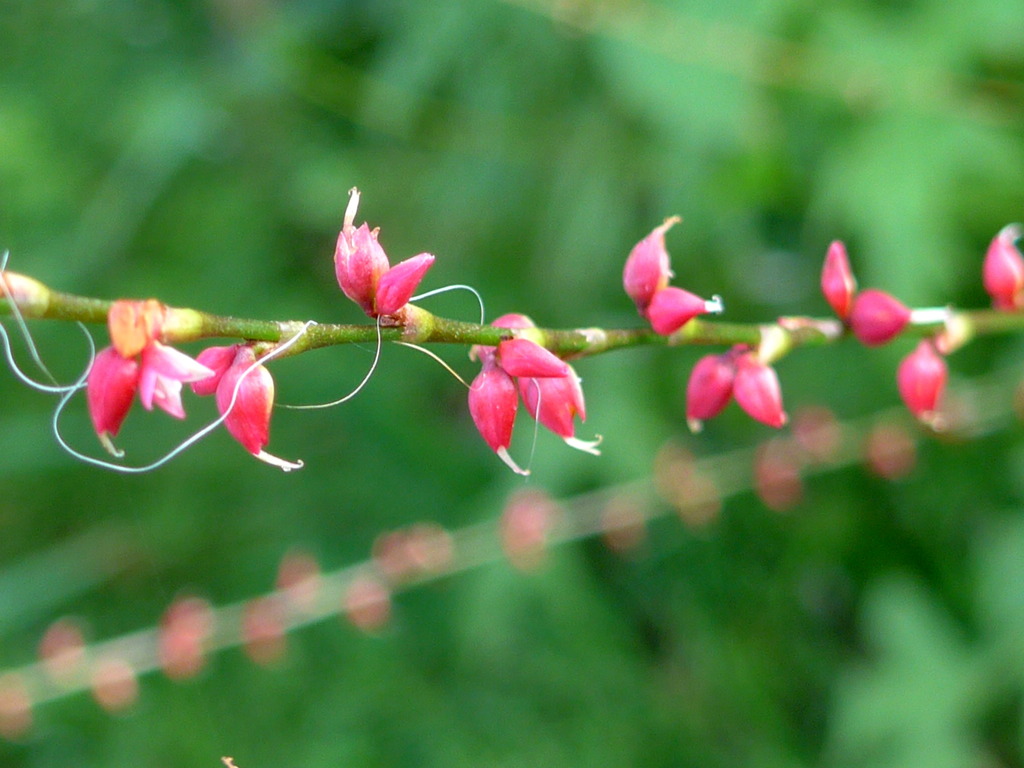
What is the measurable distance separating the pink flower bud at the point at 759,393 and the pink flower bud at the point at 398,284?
0.35 meters

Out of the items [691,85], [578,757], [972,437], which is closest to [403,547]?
[578,757]

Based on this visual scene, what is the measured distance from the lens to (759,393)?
896 millimetres

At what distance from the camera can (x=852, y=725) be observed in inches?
74.3

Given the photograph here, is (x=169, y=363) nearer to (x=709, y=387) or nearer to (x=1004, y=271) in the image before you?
(x=709, y=387)

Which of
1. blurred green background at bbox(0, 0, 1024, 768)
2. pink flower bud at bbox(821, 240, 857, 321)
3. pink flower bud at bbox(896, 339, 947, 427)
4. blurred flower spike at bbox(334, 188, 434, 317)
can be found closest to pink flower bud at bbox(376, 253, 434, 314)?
blurred flower spike at bbox(334, 188, 434, 317)

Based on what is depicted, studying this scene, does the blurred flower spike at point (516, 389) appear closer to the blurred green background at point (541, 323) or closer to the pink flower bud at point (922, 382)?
the pink flower bud at point (922, 382)

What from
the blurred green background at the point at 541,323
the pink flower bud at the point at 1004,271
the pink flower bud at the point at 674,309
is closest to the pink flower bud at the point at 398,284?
the pink flower bud at the point at 674,309

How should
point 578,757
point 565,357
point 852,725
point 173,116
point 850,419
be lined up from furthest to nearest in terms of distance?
1. point 173,116
2. point 850,419
3. point 578,757
4. point 852,725
5. point 565,357

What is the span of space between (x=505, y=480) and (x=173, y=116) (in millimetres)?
1179

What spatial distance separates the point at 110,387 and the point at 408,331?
20 centimetres

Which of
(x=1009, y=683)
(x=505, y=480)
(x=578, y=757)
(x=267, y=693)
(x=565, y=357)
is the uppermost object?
(x=565, y=357)

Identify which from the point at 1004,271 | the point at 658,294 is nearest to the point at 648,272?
the point at 658,294

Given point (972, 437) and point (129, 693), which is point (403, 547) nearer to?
point (129, 693)

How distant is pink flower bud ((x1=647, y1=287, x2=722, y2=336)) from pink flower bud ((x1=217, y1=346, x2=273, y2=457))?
1.06ft
